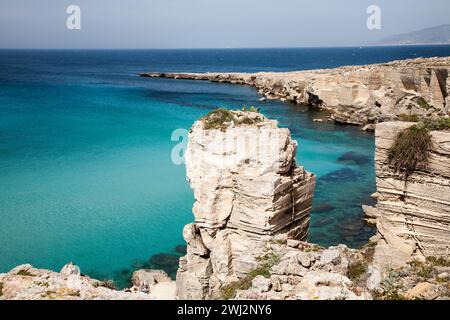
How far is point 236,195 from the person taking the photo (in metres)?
12.9

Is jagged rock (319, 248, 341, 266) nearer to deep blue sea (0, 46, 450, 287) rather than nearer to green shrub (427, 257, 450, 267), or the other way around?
green shrub (427, 257, 450, 267)

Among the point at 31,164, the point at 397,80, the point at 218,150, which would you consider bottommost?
the point at 31,164

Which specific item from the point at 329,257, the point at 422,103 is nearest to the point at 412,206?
the point at 329,257

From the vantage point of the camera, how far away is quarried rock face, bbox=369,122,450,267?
995cm

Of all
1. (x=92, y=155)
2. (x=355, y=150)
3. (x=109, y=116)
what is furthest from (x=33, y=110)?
(x=355, y=150)

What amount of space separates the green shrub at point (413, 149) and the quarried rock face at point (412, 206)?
0.13 metres

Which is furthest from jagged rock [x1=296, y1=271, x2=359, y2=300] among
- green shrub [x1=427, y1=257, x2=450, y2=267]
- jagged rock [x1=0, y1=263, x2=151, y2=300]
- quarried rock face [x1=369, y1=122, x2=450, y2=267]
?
jagged rock [x1=0, y1=263, x2=151, y2=300]

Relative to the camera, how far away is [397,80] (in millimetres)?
41188

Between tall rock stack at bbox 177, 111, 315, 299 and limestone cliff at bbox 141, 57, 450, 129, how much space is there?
60.0 feet

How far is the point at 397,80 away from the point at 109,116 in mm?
30777

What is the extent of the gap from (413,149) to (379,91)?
1469 inches

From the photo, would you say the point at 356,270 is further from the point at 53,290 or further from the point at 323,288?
the point at 53,290

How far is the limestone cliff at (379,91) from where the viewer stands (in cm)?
3359
